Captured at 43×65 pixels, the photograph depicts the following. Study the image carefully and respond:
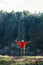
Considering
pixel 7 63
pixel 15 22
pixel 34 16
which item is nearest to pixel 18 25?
pixel 15 22

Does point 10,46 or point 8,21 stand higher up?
point 8,21

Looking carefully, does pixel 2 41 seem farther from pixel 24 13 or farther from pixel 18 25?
pixel 24 13

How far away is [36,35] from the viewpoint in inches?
1455

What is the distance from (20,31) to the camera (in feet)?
132

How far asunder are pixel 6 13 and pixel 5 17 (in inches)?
52.9

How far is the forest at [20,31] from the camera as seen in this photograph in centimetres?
3653

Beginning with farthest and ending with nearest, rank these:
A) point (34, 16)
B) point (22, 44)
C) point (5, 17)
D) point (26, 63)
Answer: point (5, 17), point (34, 16), point (22, 44), point (26, 63)

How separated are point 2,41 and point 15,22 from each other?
3.56 metres

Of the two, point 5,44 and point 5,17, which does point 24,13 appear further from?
point 5,44

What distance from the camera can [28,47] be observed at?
1470 inches

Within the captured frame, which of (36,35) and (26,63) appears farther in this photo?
(36,35)

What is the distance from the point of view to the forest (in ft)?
120

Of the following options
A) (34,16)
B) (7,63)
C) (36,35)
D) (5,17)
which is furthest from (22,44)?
(5,17)

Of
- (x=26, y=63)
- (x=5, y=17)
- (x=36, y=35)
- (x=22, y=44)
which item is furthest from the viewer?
(x=5, y=17)
